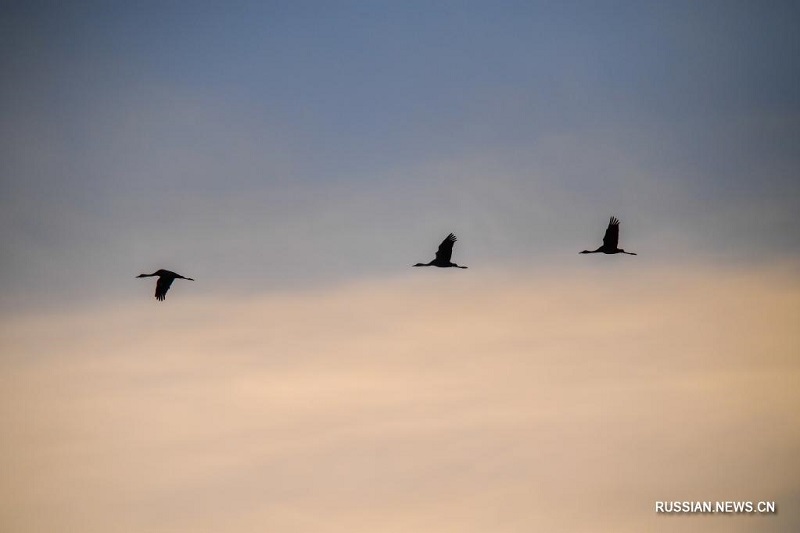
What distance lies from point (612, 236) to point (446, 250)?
1188 cm

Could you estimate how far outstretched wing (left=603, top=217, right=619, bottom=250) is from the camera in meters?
110

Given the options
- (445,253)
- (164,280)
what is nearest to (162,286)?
(164,280)

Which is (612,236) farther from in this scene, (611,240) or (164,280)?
(164,280)

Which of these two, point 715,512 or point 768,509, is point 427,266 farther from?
point 768,509

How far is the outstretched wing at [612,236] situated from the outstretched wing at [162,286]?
30.5 metres

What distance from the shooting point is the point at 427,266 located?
388 feet

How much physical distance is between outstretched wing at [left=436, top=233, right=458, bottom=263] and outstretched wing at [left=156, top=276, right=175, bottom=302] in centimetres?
1935

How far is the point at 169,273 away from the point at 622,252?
32161 mm

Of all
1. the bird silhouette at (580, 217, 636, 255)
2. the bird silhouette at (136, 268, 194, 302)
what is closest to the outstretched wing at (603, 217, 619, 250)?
the bird silhouette at (580, 217, 636, 255)

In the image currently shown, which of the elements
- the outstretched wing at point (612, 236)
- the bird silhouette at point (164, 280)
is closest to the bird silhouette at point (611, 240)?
the outstretched wing at point (612, 236)

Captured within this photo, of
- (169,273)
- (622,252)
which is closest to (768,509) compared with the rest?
(622,252)

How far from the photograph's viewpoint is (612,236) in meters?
111

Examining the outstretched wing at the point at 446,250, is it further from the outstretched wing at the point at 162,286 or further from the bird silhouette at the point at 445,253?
the outstretched wing at the point at 162,286

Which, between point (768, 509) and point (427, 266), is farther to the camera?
point (768, 509)
